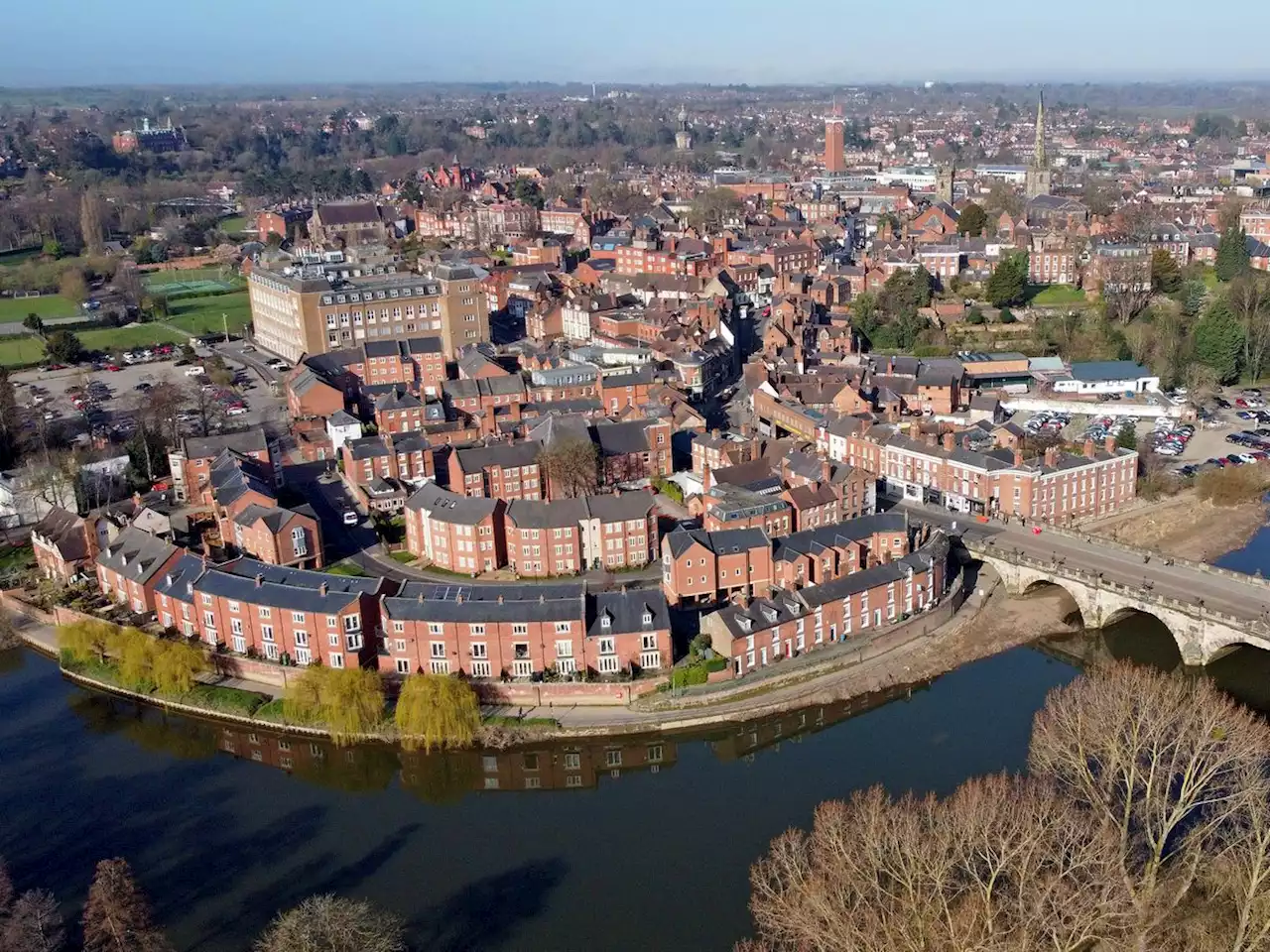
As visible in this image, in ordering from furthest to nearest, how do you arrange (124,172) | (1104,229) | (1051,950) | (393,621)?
1. (124,172)
2. (1104,229)
3. (393,621)
4. (1051,950)

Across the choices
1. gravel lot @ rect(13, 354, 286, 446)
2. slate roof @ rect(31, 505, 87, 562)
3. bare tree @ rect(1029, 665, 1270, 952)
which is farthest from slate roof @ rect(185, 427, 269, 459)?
bare tree @ rect(1029, 665, 1270, 952)

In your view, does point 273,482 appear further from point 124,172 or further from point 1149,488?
point 124,172

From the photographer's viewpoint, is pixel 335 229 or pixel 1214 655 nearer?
pixel 1214 655

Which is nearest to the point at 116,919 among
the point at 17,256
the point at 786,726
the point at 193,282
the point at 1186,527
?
the point at 786,726

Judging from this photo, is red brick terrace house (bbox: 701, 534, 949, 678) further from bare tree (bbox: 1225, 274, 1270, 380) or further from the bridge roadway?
bare tree (bbox: 1225, 274, 1270, 380)

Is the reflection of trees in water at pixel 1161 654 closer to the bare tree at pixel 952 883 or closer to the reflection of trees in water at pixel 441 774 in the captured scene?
the bare tree at pixel 952 883

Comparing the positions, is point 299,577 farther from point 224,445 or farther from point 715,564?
point 224,445

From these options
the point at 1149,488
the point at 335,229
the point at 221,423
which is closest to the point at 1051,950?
the point at 1149,488

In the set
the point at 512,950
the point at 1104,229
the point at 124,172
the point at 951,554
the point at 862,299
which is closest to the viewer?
the point at 512,950

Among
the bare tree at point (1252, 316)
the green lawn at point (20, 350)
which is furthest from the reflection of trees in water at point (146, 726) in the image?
the bare tree at point (1252, 316)
